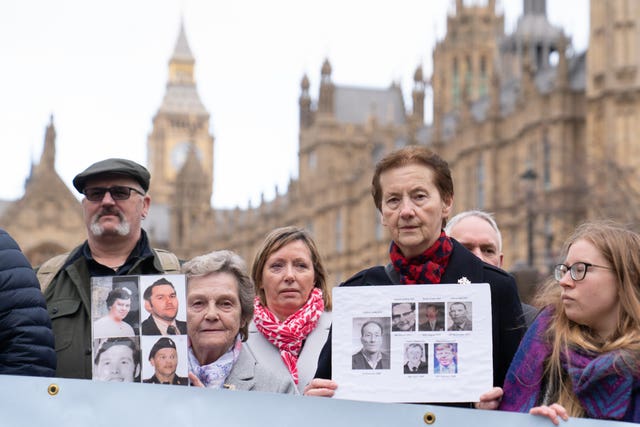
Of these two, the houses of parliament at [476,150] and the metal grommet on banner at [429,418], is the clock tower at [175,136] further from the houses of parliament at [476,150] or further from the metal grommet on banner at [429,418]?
the metal grommet on banner at [429,418]

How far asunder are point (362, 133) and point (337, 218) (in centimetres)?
1538

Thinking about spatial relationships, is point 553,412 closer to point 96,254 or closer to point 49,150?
point 96,254

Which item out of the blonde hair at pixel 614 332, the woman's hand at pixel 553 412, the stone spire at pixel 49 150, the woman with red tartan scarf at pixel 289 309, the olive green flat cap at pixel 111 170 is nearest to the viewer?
the woman's hand at pixel 553 412

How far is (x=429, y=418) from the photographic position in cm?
459

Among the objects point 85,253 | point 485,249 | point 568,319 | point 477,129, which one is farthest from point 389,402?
point 477,129

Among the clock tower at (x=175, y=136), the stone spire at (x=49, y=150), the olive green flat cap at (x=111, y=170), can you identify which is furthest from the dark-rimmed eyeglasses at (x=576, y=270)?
the clock tower at (x=175, y=136)

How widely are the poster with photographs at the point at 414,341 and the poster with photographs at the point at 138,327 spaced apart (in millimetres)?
654

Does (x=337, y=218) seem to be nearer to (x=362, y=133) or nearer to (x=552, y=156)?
(x=362, y=133)

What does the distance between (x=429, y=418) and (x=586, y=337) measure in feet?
2.42

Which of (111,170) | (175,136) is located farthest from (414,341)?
(175,136)

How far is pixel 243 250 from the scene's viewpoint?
280ft

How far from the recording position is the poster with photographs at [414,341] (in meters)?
4.76

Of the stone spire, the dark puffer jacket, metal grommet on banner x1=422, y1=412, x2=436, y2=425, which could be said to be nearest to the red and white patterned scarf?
the dark puffer jacket

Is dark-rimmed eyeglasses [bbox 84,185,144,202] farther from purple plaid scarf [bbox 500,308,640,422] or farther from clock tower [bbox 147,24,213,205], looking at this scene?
clock tower [bbox 147,24,213,205]
